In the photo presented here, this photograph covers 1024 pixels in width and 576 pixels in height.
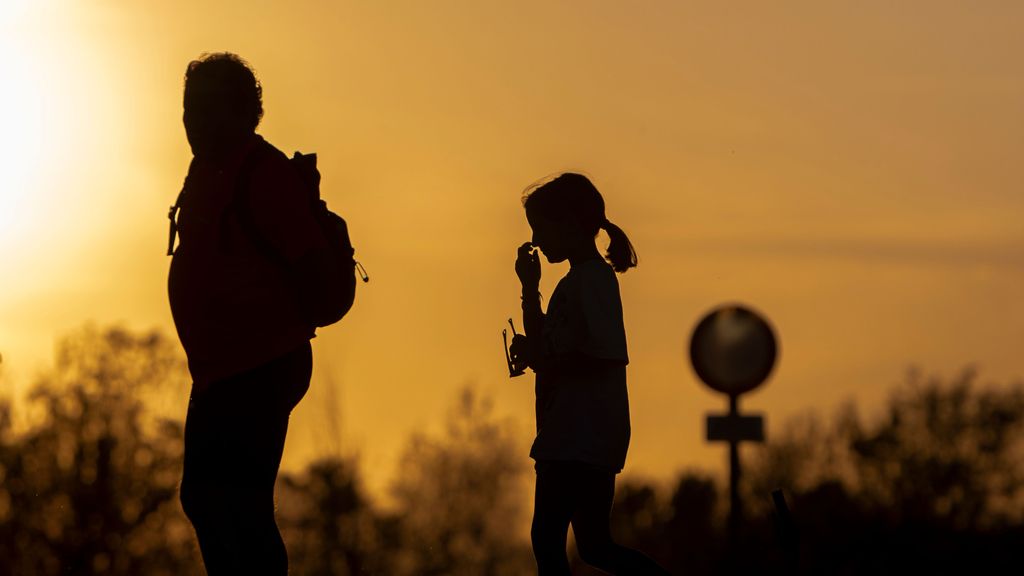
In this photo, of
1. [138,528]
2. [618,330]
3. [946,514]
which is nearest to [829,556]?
[946,514]

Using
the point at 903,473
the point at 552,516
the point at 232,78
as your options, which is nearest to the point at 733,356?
the point at 552,516

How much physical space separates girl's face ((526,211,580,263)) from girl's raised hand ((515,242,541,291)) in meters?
0.10

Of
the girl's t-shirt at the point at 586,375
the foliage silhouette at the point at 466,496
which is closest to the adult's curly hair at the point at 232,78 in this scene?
the girl's t-shirt at the point at 586,375

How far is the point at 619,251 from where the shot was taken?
374 inches

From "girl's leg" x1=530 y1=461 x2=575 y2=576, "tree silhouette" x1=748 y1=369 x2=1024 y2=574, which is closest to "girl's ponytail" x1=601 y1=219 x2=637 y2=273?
"girl's leg" x1=530 y1=461 x2=575 y2=576

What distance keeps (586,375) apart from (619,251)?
0.70 m

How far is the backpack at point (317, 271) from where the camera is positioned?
25.1 ft

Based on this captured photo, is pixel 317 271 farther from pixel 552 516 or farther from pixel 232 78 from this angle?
pixel 552 516

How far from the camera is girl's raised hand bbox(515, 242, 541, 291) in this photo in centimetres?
938

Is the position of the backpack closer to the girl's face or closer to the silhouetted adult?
the silhouetted adult

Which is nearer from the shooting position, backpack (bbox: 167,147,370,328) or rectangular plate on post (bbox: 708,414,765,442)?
backpack (bbox: 167,147,370,328)

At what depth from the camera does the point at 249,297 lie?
7.67 meters

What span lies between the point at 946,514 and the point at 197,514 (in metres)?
63.1

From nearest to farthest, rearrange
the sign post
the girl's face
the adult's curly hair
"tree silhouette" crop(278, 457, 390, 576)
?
1. the adult's curly hair
2. the girl's face
3. the sign post
4. "tree silhouette" crop(278, 457, 390, 576)
